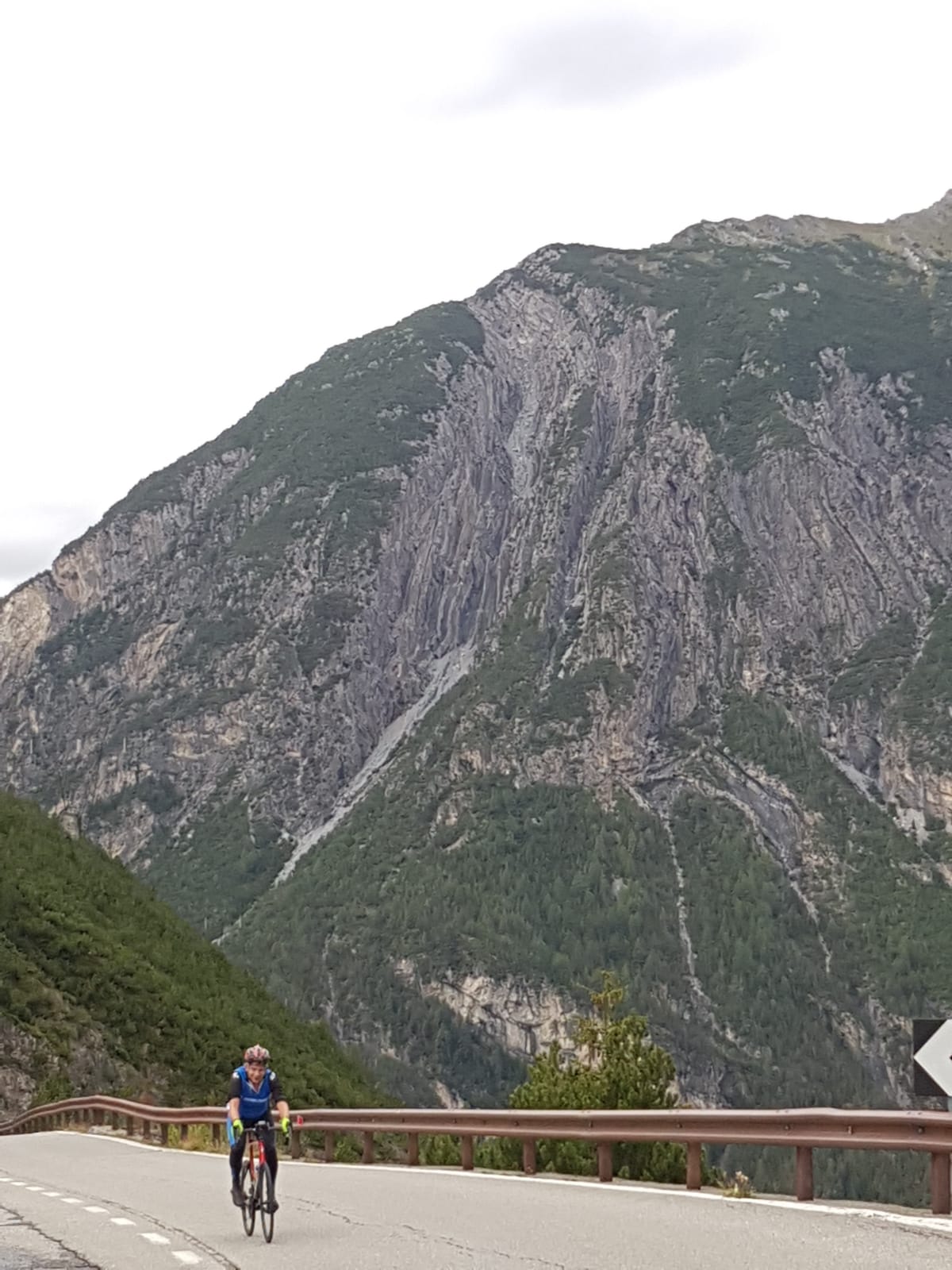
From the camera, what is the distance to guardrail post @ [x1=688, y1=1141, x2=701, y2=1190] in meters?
16.7

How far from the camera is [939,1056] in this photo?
12.6 m

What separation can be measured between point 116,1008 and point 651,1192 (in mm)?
40929

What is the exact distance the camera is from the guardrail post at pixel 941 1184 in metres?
13.2

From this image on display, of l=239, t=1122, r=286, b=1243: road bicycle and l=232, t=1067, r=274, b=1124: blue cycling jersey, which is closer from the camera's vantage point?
l=239, t=1122, r=286, b=1243: road bicycle

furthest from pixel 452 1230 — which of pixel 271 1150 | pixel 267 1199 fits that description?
pixel 271 1150

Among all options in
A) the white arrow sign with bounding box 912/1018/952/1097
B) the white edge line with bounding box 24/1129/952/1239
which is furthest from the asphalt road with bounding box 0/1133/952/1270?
the white arrow sign with bounding box 912/1018/952/1097

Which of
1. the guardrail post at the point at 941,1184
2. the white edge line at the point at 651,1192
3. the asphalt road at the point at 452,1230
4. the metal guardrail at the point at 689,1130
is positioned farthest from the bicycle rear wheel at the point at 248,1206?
the guardrail post at the point at 941,1184

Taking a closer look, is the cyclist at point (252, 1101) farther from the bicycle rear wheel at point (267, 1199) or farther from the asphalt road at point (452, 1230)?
the asphalt road at point (452, 1230)

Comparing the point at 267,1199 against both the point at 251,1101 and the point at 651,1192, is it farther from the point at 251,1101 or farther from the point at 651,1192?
the point at 651,1192

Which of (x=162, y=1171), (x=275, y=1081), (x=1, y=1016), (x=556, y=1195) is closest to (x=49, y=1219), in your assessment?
(x=275, y=1081)

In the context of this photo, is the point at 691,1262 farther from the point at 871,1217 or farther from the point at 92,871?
the point at 92,871

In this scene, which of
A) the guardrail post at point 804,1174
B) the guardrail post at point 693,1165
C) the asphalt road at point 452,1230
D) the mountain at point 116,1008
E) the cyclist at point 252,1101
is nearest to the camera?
the asphalt road at point 452,1230

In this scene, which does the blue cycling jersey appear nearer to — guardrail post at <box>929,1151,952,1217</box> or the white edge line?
the white edge line

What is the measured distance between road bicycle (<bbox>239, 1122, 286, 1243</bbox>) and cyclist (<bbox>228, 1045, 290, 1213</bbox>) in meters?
0.07
